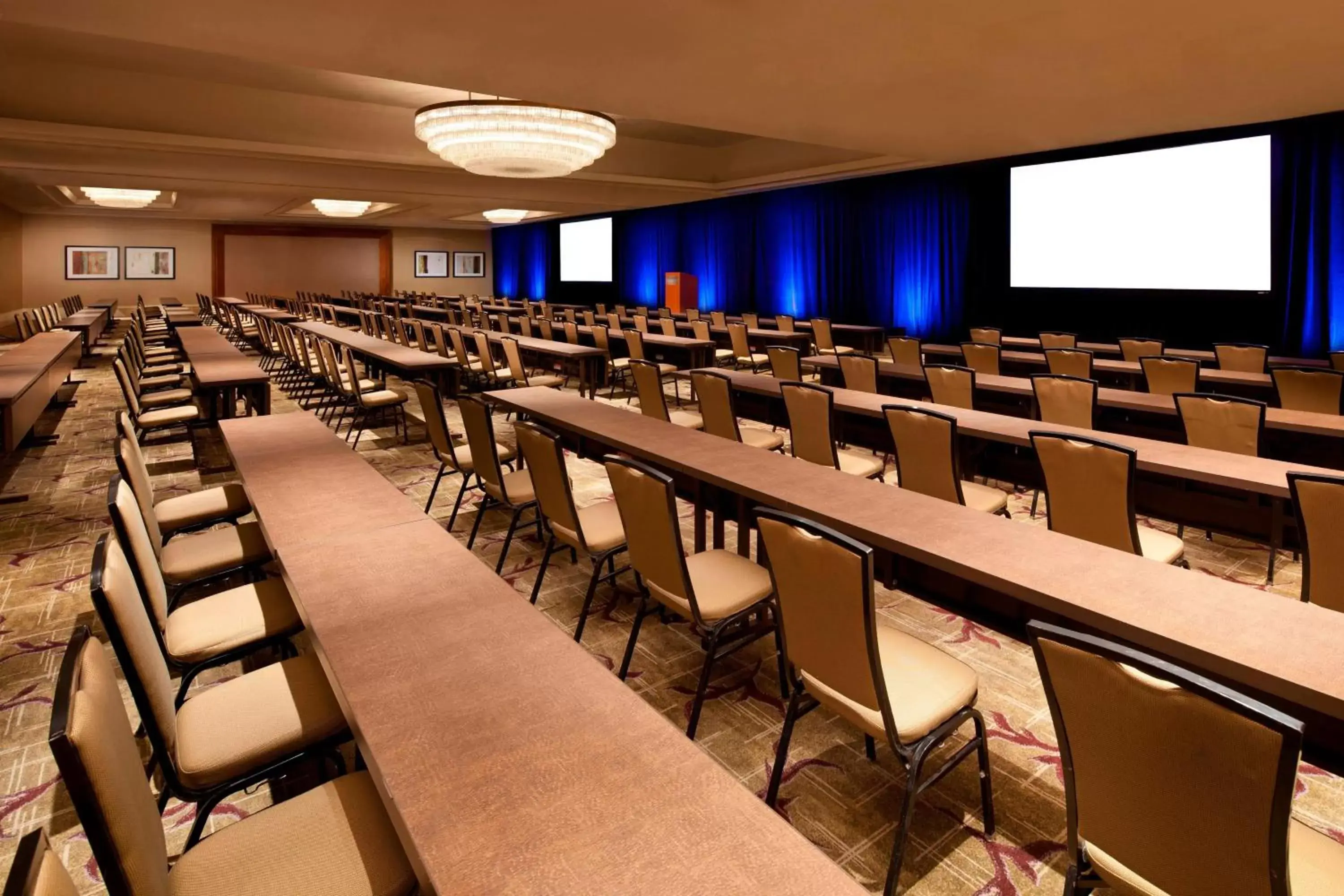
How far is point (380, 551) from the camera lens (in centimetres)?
239

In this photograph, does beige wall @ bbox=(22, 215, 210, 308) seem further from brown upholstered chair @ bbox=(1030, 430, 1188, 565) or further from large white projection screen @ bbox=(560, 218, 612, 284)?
brown upholstered chair @ bbox=(1030, 430, 1188, 565)

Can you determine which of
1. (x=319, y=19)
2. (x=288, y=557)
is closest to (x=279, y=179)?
(x=319, y=19)

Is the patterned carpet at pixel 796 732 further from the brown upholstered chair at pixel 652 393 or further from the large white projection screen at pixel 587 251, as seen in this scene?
the large white projection screen at pixel 587 251

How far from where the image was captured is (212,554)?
311cm

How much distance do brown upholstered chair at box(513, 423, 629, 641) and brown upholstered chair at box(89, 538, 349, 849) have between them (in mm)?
1256

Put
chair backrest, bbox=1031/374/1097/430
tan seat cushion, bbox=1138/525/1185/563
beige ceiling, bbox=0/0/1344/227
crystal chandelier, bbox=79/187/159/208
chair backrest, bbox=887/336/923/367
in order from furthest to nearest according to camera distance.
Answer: crystal chandelier, bbox=79/187/159/208 < chair backrest, bbox=887/336/923/367 < chair backrest, bbox=1031/374/1097/430 < beige ceiling, bbox=0/0/1344/227 < tan seat cushion, bbox=1138/525/1185/563

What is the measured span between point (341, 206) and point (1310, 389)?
16.2 m

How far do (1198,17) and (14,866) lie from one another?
608 centimetres

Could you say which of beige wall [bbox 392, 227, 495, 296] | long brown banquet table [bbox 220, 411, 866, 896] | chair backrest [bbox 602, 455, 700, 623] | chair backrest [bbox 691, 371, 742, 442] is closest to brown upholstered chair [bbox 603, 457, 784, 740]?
chair backrest [bbox 602, 455, 700, 623]

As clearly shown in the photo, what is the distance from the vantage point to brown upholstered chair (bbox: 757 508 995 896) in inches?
75.0

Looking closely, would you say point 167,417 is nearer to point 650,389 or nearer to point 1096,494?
point 650,389

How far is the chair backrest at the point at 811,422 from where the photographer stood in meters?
4.51

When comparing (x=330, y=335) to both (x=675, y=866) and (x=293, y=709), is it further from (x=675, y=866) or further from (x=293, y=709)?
(x=675, y=866)

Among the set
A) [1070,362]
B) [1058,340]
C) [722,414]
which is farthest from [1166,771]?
[1058,340]
